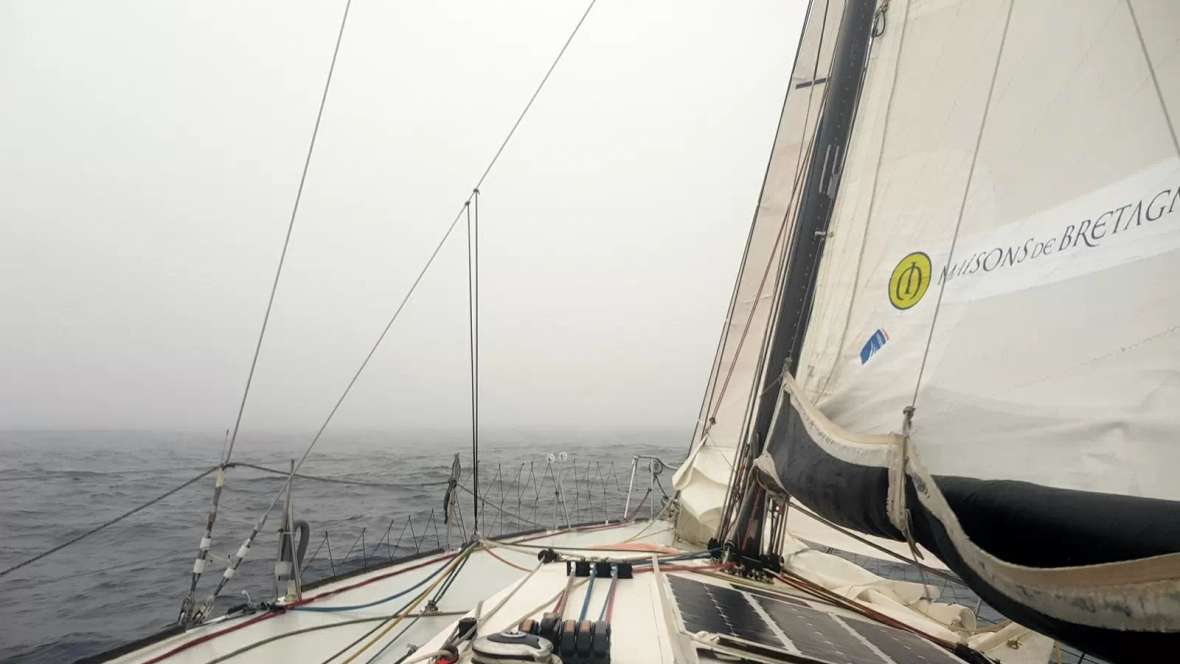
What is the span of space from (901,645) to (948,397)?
123 cm

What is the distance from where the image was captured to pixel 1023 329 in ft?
6.11

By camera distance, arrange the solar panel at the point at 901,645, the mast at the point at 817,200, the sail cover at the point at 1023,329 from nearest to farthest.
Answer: the sail cover at the point at 1023,329 → the solar panel at the point at 901,645 → the mast at the point at 817,200

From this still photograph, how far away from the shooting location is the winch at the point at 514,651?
150cm

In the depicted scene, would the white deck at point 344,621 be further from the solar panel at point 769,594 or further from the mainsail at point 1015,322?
the mainsail at point 1015,322

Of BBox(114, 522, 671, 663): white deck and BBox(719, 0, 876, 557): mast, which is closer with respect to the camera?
BBox(114, 522, 671, 663): white deck

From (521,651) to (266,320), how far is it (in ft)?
10.2

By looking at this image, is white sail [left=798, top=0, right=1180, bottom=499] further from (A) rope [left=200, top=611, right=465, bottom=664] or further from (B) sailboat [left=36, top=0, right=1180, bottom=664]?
(A) rope [left=200, top=611, right=465, bottom=664]

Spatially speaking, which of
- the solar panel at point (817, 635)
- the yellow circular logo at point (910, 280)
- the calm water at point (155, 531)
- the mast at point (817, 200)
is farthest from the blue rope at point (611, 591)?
the yellow circular logo at point (910, 280)

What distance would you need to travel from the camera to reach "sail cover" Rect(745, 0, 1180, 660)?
1.23m

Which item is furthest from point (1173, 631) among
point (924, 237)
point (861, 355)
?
point (924, 237)

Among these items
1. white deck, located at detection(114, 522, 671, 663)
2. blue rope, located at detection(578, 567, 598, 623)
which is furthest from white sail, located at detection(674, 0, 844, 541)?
blue rope, located at detection(578, 567, 598, 623)

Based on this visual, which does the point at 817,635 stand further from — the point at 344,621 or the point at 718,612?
the point at 344,621

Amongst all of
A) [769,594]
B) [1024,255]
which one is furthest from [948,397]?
[769,594]

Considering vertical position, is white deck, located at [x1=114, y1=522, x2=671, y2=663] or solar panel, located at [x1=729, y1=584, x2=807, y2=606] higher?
solar panel, located at [x1=729, y1=584, x2=807, y2=606]
